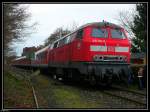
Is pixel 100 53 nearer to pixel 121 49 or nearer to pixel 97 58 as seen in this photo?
pixel 97 58

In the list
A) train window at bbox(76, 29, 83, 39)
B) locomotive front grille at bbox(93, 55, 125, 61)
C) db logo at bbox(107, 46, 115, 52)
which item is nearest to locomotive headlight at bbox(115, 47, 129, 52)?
db logo at bbox(107, 46, 115, 52)

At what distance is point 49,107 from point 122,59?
249 inches

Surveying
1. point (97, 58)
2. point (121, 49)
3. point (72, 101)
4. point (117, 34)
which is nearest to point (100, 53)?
point (97, 58)

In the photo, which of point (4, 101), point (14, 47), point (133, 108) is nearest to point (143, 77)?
point (133, 108)

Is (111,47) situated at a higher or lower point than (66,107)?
higher

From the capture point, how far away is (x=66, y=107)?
11.9 metres

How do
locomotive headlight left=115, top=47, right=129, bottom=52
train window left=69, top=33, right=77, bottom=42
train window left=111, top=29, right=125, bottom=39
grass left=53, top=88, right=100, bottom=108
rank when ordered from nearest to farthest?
grass left=53, top=88, right=100, bottom=108 → locomotive headlight left=115, top=47, right=129, bottom=52 → train window left=111, top=29, right=125, bottom=39 → train window left=69, top=33, right=77, bottom=42

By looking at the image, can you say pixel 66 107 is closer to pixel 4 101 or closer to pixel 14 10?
pixel 4 101

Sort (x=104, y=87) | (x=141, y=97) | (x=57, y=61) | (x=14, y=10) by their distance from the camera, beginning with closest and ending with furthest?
(x=141, y=97) → (x=104, y=87) → (x=14, y=10) → (x=57, y=61)

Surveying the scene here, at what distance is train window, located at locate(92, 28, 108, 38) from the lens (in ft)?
56.9

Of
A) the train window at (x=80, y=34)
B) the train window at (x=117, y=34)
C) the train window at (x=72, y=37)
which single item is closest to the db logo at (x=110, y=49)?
the train window at (x=117, y=34)

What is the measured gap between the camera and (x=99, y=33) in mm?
17484

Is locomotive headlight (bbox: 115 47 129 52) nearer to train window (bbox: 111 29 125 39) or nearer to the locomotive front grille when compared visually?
the locomotive front grille

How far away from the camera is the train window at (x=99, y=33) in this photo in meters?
17.4
